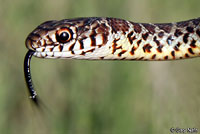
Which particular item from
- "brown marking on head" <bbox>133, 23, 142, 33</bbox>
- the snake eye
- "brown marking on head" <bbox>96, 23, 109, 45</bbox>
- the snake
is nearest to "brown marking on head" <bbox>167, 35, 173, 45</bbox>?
the snake

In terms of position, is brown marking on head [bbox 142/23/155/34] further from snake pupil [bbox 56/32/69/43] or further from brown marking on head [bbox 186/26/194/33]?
snake pupil [bbox 56/32/69/43]

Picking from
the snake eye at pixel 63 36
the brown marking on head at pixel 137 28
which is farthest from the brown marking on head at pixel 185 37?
the snake eye at pixel 63 36

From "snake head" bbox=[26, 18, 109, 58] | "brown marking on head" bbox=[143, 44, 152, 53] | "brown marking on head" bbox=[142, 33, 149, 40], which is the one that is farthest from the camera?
"brown marking on head" bbox=[142, 33, 149, 40]

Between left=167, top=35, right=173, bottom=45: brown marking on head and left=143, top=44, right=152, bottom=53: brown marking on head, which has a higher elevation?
left=167, top=35, right=173, bottom=45: brown marking on head

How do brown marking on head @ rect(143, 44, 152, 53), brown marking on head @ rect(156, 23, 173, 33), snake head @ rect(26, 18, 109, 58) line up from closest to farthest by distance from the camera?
1. snake head @ rect(26, 18, 109, 58)
2. brown marking on head @ rect(143, 44, 152, 53)
3. brown marking on head @ rect(156, 23, 173, 33)

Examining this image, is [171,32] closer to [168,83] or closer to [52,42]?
[168,83]

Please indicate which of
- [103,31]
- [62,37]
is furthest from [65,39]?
[103,31]

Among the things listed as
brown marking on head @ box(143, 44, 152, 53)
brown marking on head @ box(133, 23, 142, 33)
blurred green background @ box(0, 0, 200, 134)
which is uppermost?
brown marking on head @ box(133, 23, 142, 33)

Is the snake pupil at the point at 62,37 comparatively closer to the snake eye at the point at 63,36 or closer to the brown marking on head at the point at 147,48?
the snake eye at the point at 63,36
